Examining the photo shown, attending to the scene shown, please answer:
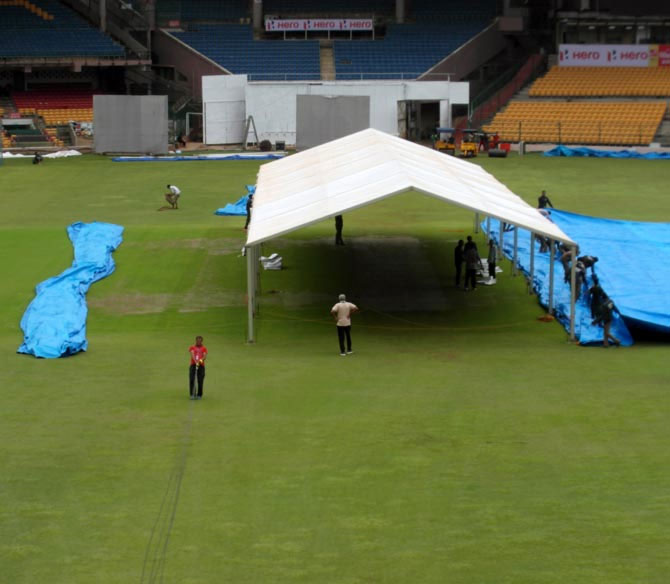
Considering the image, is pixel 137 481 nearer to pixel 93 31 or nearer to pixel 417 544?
pixel 417 544

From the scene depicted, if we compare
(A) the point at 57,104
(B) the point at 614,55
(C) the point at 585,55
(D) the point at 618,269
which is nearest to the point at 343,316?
(D) the point at 618,269

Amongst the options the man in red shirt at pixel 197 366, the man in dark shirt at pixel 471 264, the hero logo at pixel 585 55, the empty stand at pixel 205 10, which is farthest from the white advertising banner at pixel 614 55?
the man in red shirt at pixel 197 366

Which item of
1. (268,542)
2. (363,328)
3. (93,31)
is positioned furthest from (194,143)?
(268,542)

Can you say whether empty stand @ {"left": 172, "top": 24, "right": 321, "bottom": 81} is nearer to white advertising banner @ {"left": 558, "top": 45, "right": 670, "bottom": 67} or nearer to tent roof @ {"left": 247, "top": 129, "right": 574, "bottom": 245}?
white advertising banner @ {"left": 558, "top": 45, "right": 670, "bottom": 67}

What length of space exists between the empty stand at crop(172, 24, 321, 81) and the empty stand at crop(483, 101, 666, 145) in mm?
13712

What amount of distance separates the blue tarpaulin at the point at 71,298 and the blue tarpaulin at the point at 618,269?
1147 centimetres

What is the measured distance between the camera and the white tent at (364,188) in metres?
26.4

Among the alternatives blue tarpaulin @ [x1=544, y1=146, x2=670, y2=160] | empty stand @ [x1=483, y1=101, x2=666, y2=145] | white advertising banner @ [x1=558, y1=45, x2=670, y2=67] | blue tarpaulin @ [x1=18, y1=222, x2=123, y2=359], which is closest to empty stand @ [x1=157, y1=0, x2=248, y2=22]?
empty stand @ [x1=483, y1=101, x2=666, y2=145]

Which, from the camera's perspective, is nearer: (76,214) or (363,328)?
(363,328)

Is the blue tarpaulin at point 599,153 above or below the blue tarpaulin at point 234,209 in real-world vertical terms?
above

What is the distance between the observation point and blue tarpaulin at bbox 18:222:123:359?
2636cm

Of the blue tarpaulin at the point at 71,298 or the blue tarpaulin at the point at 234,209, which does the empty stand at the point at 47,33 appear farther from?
the blue tarpaulin at the point at 71,298

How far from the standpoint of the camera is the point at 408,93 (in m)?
69.6

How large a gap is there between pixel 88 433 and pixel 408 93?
5248 centimetres
